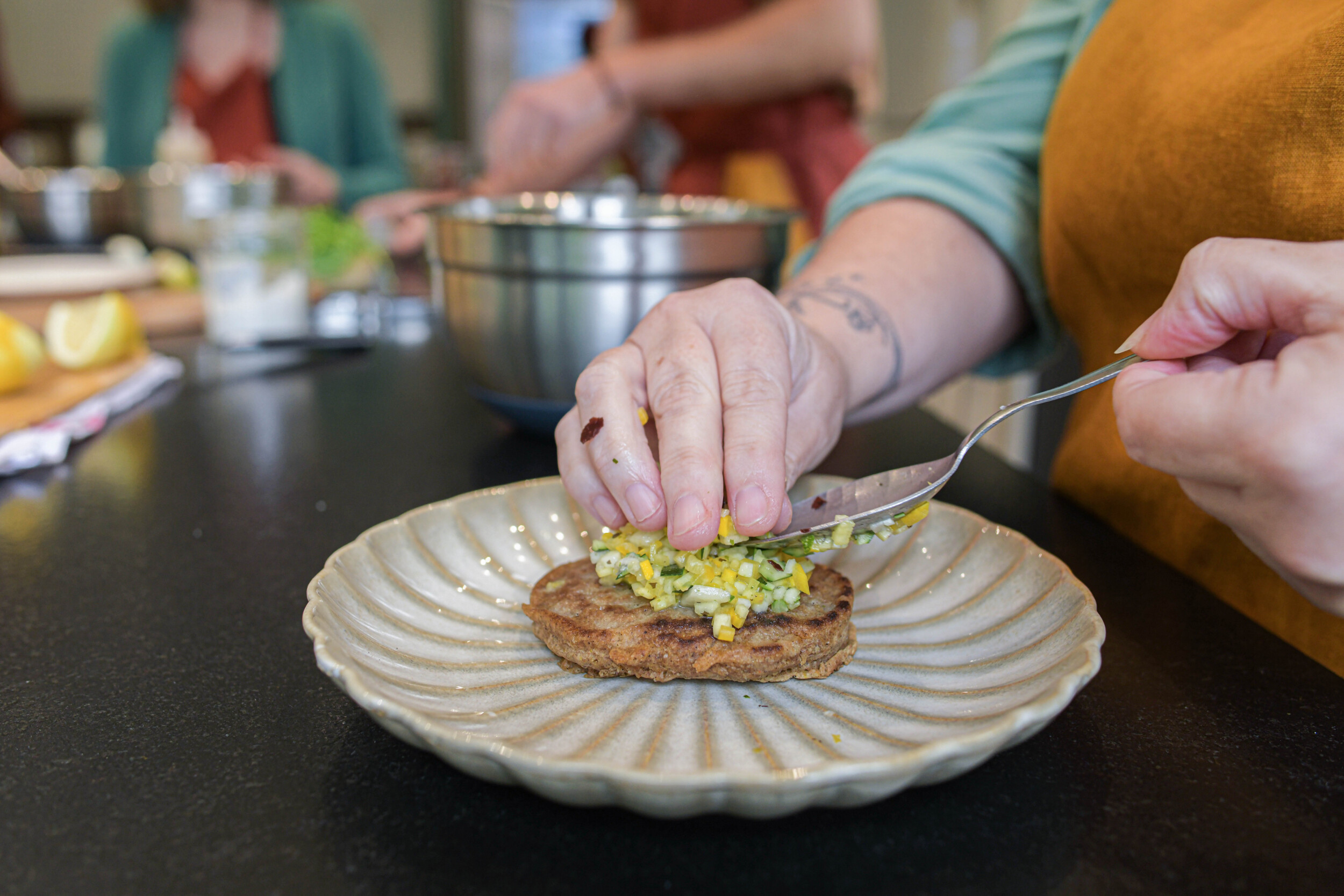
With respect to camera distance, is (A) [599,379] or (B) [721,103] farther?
(B) [721,103]

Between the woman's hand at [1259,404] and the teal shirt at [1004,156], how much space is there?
0.55 m

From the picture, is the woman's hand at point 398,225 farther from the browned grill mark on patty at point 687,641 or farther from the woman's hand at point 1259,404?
the woman's hand at point 1259,404

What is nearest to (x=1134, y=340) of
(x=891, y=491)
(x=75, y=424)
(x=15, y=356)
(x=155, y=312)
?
(x=891, y=491)

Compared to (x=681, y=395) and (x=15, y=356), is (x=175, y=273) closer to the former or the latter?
(x=15, y=356)

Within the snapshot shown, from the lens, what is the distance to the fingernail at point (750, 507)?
0.59 metres

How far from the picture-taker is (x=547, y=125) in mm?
1755

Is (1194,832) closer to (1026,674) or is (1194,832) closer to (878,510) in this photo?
(1026,674)

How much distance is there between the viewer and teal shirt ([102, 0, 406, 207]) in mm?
3688

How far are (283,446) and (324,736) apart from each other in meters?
0.70

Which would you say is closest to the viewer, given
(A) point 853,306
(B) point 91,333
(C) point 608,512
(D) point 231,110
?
(C) point 608,512

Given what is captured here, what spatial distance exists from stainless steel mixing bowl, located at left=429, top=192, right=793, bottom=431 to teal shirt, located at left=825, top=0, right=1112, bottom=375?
16cm

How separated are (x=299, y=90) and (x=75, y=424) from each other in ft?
10.2

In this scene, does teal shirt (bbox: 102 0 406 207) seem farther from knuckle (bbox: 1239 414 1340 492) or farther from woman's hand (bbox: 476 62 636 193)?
knuckle (bbox: 1239 414 1340 492)

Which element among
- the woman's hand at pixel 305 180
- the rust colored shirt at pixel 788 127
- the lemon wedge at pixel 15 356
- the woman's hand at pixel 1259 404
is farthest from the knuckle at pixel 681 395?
the woman's hand at pixel 305 180
